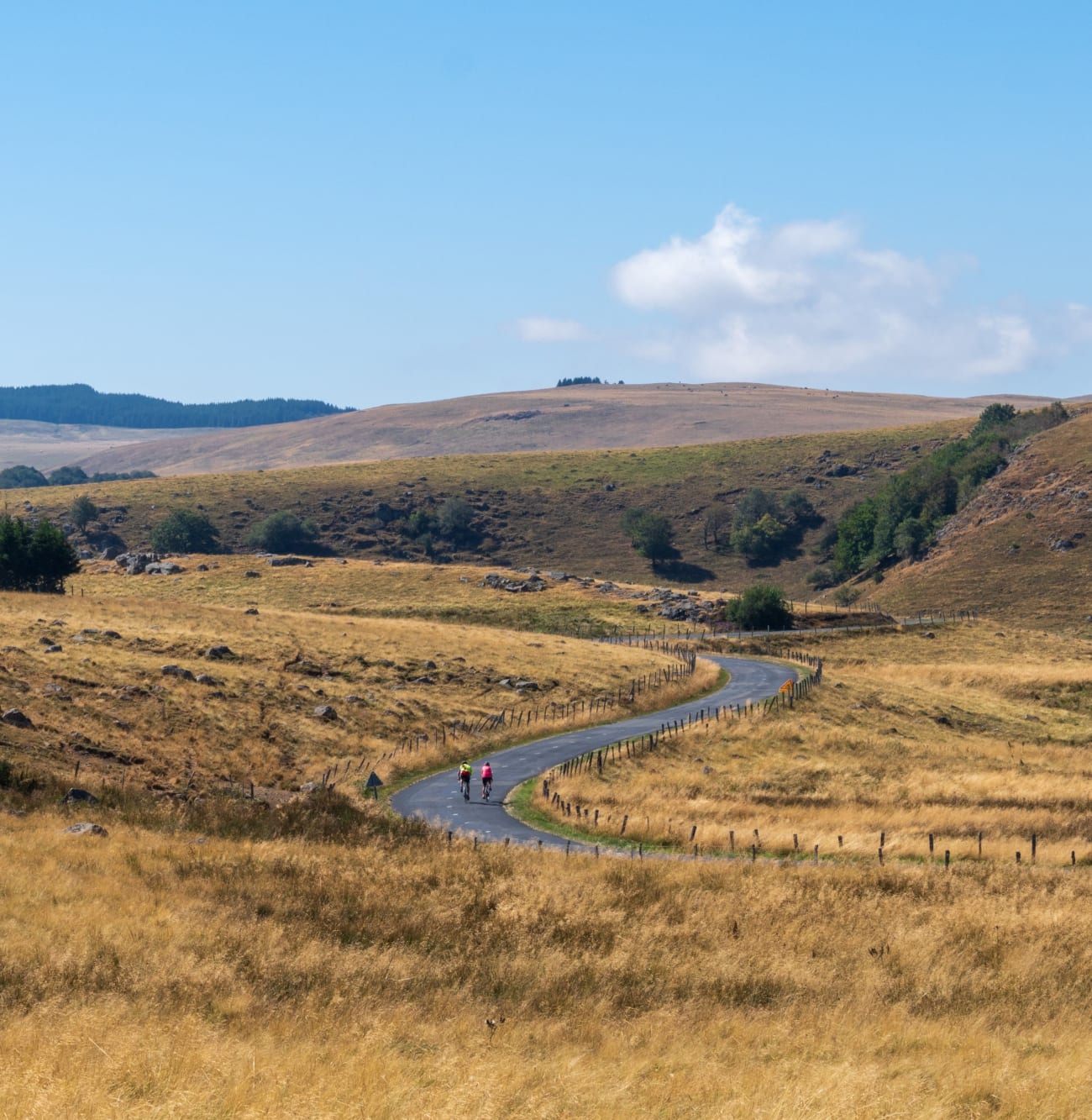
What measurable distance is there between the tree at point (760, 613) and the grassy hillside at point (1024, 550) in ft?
92.8

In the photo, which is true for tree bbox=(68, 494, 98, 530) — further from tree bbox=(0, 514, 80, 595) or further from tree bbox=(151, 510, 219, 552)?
tree bbox=(0, 514, 80, 595)

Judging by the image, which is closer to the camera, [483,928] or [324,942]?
[324,942]

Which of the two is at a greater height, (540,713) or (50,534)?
(50,534)

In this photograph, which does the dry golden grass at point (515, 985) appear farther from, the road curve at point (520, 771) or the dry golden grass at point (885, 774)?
the road curve at point (520, 771)

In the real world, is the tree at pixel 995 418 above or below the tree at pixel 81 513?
above

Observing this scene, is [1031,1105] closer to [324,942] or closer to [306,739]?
[324,942]

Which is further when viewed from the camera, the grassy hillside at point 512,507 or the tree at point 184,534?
the grassy hillside at point 512,507

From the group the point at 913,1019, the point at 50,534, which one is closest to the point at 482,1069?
the point at 913,1019

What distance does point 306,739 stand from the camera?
47312 millimetres

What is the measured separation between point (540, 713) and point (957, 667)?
1516 inches

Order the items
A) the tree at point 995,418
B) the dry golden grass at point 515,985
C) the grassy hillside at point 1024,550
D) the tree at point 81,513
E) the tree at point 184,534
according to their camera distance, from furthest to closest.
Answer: the tree at point 995,418 < the tree at point 81,513 < the tree at point 184,534 < the grassy hillside at point 1024,550 < the dry golden grass at point 515,985

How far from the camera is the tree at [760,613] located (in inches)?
4065

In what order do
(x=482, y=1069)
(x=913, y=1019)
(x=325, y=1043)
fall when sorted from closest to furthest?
1. (x=482, y=1069)
2. (x=325, y=1043)
3. (x=913, y=1019)

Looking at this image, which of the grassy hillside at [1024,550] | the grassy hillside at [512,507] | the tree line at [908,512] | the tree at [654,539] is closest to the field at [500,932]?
the grassy hillside at [1024,550]
